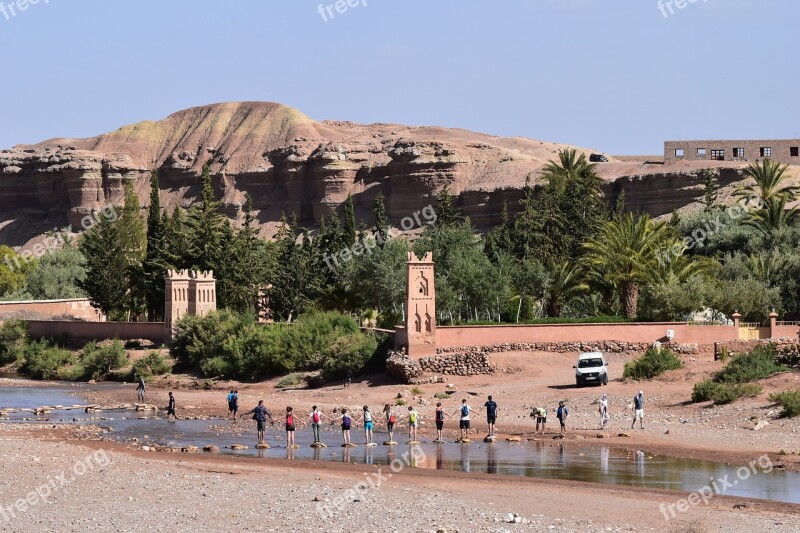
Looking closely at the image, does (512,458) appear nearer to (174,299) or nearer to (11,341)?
(174,299)

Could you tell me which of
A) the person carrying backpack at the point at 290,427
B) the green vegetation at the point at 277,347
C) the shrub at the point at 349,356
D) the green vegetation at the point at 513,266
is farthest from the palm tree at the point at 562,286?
the person carrying backpack at the point at 290,427

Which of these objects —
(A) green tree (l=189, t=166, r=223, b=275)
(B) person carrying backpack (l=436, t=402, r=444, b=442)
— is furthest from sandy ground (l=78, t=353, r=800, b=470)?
(A) green tree (l=189, t=166, r=223, b=275)

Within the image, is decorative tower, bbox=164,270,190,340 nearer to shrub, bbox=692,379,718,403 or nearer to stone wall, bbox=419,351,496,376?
stone wall, bbox=419,351,496,376

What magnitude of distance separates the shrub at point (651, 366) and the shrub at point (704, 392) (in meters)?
4.52

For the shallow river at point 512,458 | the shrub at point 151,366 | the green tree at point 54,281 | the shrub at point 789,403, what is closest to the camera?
the shallow river at point 512,458

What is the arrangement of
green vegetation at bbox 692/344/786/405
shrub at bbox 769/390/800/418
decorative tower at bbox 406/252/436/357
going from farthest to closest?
decorative tower at bbox 406/252/436/357, green vegetation at bbox 692/344/786/405, shrub at bbox 769/390/800/418

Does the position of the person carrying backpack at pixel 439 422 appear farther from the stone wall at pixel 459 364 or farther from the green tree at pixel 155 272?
the green tree at pixel 155 272

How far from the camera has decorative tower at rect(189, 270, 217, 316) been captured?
186ft

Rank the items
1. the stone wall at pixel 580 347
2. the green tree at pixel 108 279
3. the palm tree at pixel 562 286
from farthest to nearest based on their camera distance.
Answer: the green tree at pixel 108 279 → the palm tree at pixel 562 286 → the stone wall at pixel 580 347

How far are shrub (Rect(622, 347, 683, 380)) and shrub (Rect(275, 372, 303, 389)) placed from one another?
12660 mm

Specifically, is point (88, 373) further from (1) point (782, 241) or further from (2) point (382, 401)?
(1) point (782, 241)

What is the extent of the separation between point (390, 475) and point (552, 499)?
395 centimetres

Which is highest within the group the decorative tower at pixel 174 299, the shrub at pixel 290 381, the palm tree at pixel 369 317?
the decorative tower at pixel 174 299

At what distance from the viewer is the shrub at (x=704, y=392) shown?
112 ft
